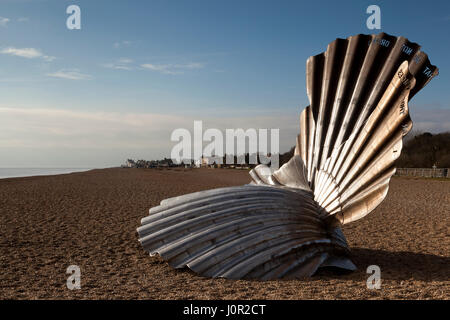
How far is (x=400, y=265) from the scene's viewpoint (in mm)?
6242

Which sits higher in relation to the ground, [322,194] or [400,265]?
[322,194]

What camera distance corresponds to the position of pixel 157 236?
5.78m

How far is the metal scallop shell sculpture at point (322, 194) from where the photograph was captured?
5020mm

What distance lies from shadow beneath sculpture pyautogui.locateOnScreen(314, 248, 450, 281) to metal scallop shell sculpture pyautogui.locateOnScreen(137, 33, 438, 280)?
0.42m

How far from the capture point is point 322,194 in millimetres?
5996

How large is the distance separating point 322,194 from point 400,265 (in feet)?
5.78

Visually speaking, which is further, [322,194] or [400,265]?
[400,265]

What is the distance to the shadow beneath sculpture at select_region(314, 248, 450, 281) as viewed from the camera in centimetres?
546

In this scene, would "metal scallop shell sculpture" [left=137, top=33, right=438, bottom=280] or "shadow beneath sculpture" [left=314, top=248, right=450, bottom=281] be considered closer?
"metal scallop shell sculpture" [left=137, top=33, right=438, bottom=280]

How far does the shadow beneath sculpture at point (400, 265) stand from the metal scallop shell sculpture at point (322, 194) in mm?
423

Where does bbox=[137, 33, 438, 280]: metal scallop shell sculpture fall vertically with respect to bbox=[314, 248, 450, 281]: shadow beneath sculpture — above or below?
above
